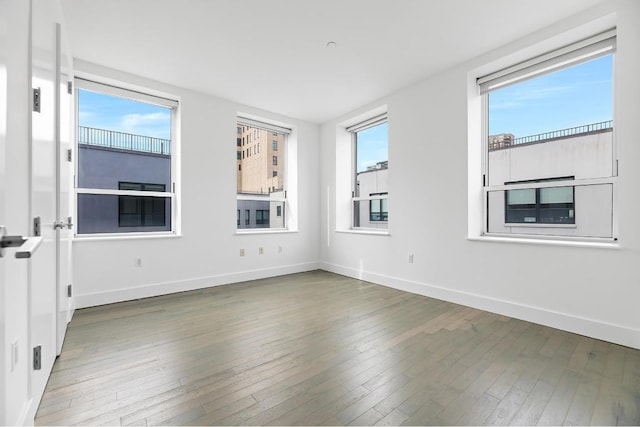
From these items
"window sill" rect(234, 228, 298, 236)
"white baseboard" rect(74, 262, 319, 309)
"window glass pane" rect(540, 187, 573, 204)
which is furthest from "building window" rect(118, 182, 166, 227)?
"window glass pane" rect(540, 187, 573, 204)

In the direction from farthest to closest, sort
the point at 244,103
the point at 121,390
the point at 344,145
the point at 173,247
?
1. the point at 344,145
2. the point at 244,103
3. the point at 173,247
4. the point at 121,390

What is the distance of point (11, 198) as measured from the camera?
1155 mm

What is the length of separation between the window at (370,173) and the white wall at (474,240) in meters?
0.32

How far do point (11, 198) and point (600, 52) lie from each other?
421 cm

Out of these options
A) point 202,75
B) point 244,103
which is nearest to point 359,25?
point 202,75

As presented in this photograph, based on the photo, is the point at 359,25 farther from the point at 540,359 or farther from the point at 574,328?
A: the point at 574,328

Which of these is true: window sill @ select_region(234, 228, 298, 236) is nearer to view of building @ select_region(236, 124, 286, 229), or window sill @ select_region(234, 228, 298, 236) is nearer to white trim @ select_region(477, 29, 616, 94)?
view of building @ select_region(236, 124, 286, 229)

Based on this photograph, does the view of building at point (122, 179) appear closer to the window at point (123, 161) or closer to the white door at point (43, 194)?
the window at point (123, 161)

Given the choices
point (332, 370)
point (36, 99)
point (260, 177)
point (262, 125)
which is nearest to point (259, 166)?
point (260, 177)

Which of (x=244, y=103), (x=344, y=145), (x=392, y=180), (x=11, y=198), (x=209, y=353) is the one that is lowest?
(x=209, y=353)

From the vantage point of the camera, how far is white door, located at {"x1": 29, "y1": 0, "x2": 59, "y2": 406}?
145 cm

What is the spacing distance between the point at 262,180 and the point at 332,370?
3.64 m

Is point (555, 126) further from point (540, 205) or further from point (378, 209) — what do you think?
point (378, 209)

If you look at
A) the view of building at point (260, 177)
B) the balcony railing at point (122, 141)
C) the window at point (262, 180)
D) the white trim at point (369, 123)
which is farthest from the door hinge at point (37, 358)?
the white trim at point (369, 123)
